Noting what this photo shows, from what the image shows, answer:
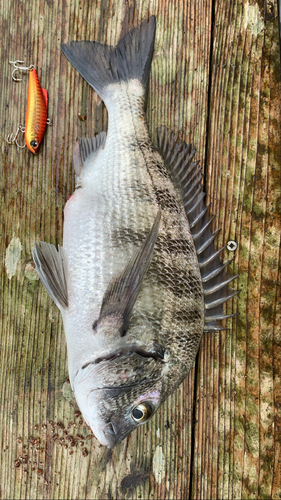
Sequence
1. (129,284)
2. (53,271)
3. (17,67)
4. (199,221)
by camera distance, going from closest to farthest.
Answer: (129,284) → (53,271) → (199,221) → (17,67)

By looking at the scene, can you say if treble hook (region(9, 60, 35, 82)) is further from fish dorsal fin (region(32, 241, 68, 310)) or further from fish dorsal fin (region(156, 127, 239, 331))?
fish dorsal fin (region(32, 241, 68, 310))

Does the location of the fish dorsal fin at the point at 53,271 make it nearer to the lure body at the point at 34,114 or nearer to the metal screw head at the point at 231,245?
the lure body at the point at 34,114

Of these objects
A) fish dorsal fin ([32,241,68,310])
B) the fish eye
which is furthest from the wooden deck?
the fish eye

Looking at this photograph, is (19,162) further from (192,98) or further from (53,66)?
(192,98)

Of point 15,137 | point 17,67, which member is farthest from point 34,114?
point 17,67

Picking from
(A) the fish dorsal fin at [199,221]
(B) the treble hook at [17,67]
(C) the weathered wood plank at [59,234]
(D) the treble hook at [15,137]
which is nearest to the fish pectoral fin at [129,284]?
(A) the fish dorsal fin at [199,221]

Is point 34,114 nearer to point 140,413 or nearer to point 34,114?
point 34,114
